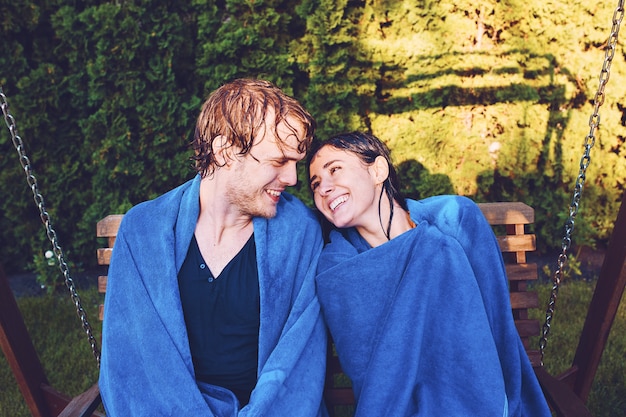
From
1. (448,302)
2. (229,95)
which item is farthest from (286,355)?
(229,95)

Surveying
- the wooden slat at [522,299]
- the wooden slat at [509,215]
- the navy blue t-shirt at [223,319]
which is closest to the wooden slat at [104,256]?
the navy blue t-shirt at [223,319]

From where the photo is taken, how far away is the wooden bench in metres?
2.50

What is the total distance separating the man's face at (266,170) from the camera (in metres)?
1.99

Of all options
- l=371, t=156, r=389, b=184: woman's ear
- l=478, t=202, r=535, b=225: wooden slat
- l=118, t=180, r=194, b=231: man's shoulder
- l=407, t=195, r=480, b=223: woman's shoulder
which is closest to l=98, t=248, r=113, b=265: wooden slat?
l=118, t=180, r=194, b=231: man's shoulder

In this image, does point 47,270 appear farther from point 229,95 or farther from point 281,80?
point 229,95

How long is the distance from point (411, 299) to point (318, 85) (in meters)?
2.62

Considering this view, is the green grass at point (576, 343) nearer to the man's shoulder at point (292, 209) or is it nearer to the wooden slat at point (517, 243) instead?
the wooden slat at point (517, 243)

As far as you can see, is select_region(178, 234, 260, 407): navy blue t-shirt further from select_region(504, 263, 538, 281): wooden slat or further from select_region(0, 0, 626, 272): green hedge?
select_region(0, 0, 626, 272): green hedge

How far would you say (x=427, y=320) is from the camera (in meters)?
2.03

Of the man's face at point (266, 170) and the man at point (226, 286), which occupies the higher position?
the man's face at point (266, 170)

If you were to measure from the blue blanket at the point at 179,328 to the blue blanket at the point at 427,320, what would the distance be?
→ 13 centimetres

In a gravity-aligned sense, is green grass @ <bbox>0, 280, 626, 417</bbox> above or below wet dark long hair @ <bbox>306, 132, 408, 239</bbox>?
below

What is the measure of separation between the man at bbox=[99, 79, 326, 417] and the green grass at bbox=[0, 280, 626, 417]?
5.50ft

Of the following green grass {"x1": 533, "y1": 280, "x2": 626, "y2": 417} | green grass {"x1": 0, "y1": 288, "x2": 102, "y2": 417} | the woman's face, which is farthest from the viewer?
green grass {"x1": 0, "y1": 288, "x2": 102, "y2": 417}
